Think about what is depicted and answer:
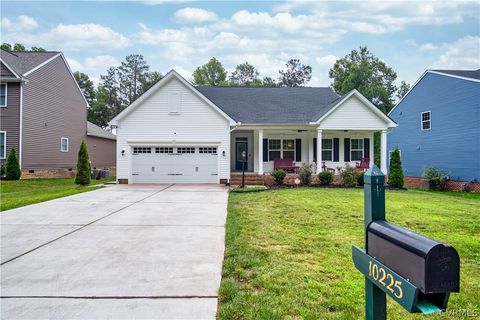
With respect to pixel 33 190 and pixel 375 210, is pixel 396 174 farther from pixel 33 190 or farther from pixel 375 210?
pixel 33 190

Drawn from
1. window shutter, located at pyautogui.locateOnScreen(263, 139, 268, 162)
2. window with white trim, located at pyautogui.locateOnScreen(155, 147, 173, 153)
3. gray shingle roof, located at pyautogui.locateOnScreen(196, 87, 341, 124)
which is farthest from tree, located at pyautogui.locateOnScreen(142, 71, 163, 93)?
window shutter, located at pyautogui.locateOnScreen(263, 139, 268, 162)

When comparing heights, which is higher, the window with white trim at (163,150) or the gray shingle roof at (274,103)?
the gray shingle roof at (274,103)

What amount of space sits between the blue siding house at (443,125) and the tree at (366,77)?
12.7m

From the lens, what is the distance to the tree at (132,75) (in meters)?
46.1

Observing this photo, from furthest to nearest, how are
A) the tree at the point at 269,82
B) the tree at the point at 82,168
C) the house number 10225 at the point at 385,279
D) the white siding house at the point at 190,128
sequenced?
the tree at the point at 269,82
the white siding house at the point at 190,128
the tree at the point at 82,168
the house number 10225 at the point at 385,279

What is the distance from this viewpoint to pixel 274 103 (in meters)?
18.5

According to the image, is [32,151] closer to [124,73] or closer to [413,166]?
[413,166]

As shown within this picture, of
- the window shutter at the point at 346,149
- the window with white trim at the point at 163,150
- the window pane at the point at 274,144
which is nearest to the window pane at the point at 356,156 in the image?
the window shutter at the point at 346,149

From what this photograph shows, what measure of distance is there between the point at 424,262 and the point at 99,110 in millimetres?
44464

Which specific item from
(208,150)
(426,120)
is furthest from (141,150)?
(426,120)

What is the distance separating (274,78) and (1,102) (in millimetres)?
35599

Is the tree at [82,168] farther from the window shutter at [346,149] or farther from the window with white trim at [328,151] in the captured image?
the window shutter at [346,149]

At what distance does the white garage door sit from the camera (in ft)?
52.9

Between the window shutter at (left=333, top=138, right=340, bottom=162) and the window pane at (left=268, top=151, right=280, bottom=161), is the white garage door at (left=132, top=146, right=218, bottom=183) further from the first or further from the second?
the window shutter at (left=333, top=138, right=340, bottom=162)
